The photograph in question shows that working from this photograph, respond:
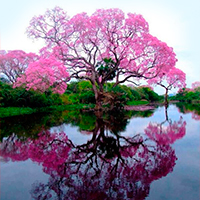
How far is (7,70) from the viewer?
84.8 ft

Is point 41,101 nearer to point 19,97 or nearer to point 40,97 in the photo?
point 40,97

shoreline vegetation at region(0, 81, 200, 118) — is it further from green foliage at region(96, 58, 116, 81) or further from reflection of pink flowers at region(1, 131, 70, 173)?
reflection of pink flowers at region(1, 131, 70, 173)

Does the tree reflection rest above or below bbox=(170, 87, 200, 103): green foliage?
below

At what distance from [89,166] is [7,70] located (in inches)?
1018

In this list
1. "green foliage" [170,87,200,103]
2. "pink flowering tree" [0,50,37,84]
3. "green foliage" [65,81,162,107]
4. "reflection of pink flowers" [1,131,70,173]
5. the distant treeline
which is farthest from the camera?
"green foliage" [170,87,200,103]

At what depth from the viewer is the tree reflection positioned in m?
2.89

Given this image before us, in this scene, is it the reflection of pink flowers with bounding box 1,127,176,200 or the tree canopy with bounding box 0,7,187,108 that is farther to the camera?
the tree canopy with bounding box 0,7,187,108

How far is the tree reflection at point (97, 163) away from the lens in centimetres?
289

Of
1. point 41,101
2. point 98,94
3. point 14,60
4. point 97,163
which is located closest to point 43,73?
point 98,94

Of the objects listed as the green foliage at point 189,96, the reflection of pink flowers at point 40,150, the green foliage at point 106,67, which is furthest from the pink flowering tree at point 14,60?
the green foliage at point 189,96

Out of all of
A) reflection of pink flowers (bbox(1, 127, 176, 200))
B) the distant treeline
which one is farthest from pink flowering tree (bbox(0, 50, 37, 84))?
reflection of pink flowers (bbox(1, 127, 176, 200))

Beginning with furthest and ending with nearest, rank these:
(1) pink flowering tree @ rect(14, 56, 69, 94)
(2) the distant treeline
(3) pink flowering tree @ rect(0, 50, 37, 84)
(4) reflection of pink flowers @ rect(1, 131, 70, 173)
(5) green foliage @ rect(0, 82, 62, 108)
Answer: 1. (3) pink flowering tree @ rect(0, 50, 37, 84)
2. (2) the distant treeline
3. (5) green foliage @ rect(0, 82, 62, 108)
4. (1) pink flowering tree @ rect(14, 56, 69, 94)
5. (4) reflection of pink flowers @ rect(1, 131, 70, 173)

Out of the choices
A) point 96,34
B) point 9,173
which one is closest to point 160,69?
point 96,34

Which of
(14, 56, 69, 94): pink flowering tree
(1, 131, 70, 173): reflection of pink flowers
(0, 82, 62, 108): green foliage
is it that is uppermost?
(14, 56, 69, 94): pink flowering tree
